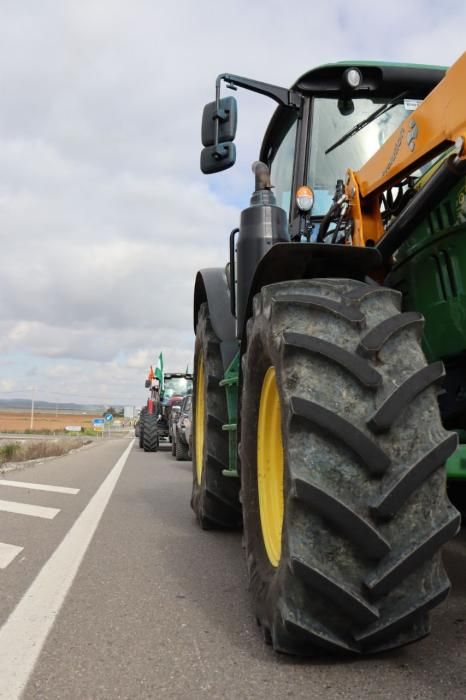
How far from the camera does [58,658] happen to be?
2.43 metres

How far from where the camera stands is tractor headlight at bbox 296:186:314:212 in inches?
147

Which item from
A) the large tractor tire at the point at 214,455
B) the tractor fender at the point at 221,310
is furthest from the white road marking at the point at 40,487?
the tractor fender at the point at 221,310

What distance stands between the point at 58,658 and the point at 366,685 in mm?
1113

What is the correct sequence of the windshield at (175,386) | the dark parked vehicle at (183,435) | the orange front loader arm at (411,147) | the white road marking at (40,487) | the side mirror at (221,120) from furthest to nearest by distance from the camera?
the windshield at (175,386)
the dark parked vehicle at (183,435)
the white road marking at (40,487)
the side mirror at (221,120)
the orange front loader arm at (411,147)

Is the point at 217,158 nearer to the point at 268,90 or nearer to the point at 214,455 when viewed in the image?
the point at 268,90

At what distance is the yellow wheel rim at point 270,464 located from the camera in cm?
284

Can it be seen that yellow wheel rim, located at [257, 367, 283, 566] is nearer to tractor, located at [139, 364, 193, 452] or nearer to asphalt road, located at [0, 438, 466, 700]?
asphalt road, located at [0, 438, 466, 700]

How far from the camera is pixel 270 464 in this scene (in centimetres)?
297

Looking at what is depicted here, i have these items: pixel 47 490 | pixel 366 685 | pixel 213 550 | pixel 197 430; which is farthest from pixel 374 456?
pixel 47 490

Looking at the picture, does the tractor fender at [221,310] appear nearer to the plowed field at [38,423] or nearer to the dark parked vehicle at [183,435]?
the dark parked vehicle at [183,435]

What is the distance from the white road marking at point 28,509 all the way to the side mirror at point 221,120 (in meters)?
3.82

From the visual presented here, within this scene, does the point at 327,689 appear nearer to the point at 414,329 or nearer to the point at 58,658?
the point at 58,658

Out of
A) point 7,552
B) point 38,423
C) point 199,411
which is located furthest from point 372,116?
point 38,423

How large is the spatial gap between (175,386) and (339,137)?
2044 cm
